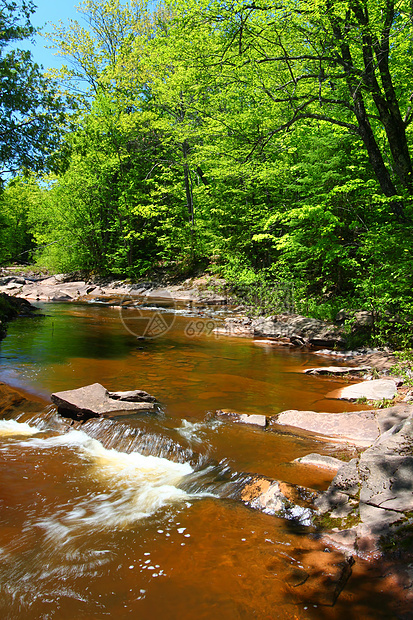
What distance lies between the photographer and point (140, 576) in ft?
9.73

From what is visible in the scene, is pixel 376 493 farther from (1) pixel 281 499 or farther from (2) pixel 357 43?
A: (2) pixel 357 43

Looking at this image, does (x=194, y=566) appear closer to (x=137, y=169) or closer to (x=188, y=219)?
(x=188, y=219)

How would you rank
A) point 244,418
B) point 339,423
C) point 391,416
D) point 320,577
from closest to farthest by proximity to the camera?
point 320,577 < point 391,416 < point 339,423 < point 244,418

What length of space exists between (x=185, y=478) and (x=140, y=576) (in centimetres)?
159

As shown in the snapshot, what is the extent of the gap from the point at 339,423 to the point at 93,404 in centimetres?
400

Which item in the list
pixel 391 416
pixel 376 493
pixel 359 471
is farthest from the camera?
pixel 391 416

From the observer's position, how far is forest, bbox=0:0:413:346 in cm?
897

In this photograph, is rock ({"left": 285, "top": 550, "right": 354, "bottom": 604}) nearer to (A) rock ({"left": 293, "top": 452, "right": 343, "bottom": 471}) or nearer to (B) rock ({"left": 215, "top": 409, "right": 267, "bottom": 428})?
(A) rock ({"left": 293, "top": 452, "right": 343, "bottom": 471})

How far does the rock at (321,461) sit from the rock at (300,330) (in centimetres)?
693

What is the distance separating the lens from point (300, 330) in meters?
12.6

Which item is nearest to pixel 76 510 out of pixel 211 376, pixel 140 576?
pixel 140 576

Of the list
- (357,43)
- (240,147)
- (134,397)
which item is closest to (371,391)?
(134,397)

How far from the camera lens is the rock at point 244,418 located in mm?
5875

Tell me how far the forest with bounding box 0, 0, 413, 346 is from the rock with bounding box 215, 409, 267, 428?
5.05 metres
